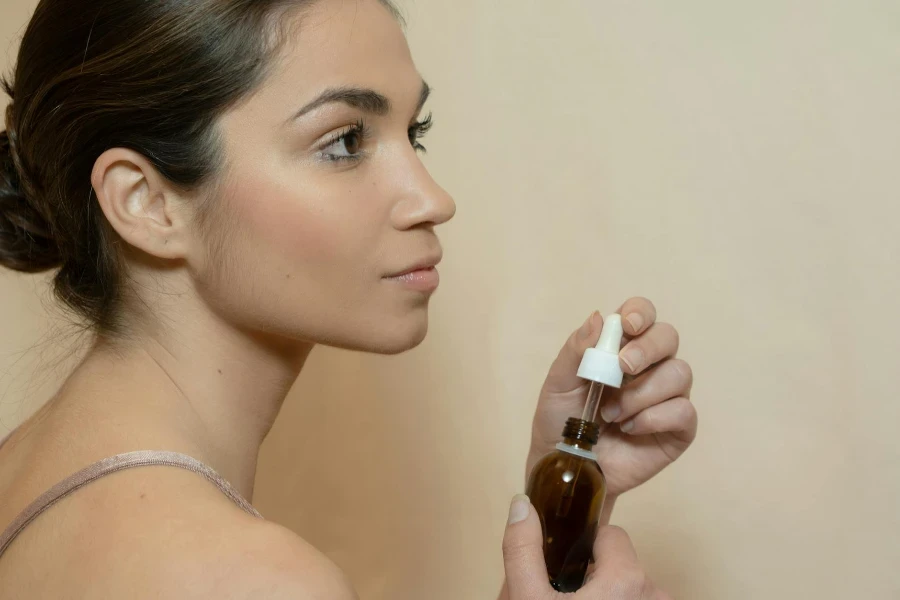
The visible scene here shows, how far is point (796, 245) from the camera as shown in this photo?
119 centimetres

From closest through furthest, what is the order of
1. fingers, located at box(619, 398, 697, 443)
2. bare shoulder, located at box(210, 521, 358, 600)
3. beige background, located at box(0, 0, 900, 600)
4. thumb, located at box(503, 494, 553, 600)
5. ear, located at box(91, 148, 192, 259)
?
1. bare shoulder, located at box(210, 521, 358, 600)
2. thumb, located at box(503, 494, 553, 600)
3. ear, located at box(91, 148, 192, 259)
4. fingers, located at box(619, 398, 697, 443)
5. beige background, located at box(0, 0, 900, 600)

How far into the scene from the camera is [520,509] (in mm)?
762

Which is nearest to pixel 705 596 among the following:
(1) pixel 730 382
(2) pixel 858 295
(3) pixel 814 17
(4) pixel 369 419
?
(1) pixel 730 382

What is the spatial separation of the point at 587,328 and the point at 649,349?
7 cm

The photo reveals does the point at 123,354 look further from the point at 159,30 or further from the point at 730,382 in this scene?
the point at 730,382

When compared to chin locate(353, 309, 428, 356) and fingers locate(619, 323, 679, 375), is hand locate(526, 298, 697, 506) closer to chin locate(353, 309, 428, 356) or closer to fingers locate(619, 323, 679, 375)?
fingers locate(619, 323, 679, 375)

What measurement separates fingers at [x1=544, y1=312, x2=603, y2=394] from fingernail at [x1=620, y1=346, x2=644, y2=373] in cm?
6

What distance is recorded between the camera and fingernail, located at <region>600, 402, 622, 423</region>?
3.21 ft

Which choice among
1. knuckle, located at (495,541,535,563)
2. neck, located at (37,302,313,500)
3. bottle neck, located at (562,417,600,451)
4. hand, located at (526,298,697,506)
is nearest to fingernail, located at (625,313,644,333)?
hand, located at (526,298,697,506)

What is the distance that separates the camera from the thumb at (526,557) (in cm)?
74

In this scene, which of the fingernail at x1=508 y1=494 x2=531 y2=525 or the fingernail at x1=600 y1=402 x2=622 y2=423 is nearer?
the fingernail at x1=508 y1=494 x2=531 y2=525

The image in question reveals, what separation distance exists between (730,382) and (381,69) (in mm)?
684

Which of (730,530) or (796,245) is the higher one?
(796,245)

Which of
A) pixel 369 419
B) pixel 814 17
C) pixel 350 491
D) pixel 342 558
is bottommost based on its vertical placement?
pixel 342 558
